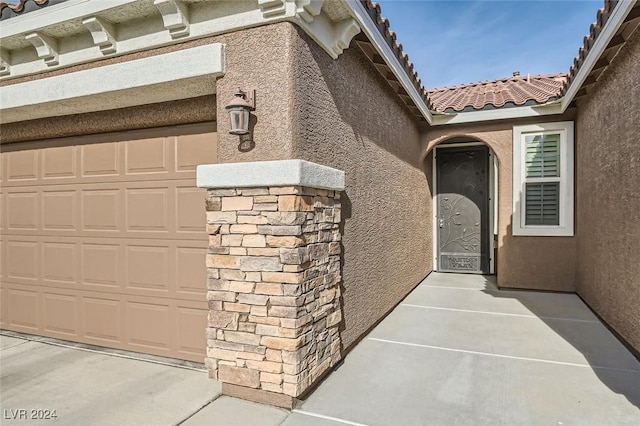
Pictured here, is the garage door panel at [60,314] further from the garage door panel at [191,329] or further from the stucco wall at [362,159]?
the stucco wall at [362,159]

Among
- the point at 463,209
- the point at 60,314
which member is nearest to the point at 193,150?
the point at 60,314

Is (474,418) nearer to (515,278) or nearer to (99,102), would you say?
(99,102)

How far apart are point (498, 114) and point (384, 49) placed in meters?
4.16

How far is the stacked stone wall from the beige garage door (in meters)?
0.71

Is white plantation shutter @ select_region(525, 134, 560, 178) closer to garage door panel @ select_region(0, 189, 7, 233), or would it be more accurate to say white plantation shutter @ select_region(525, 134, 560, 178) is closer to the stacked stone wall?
the stacked stone wall

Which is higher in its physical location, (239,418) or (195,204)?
(195,204)

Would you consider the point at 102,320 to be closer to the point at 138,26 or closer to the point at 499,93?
the point at 138,26

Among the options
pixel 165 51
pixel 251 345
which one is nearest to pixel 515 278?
pixel 251 345

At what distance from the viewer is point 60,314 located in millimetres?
4824

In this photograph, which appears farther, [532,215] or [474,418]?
[532,215]

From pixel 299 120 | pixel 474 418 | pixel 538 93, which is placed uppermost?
pixel 538 93

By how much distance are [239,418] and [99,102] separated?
354 centimetres

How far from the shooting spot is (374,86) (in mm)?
5273

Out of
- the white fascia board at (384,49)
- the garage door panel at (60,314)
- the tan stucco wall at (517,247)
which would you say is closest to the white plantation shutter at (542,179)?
the tan stucco wall at (517,247)
